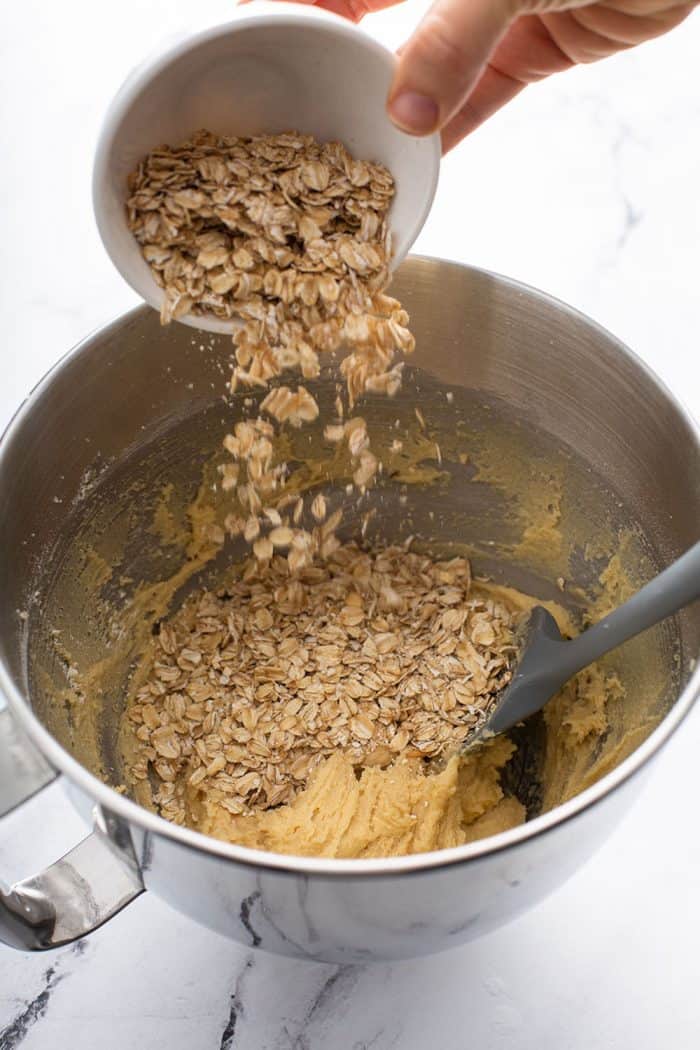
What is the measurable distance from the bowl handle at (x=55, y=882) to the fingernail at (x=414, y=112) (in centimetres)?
59

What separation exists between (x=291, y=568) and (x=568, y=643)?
0.41 meters

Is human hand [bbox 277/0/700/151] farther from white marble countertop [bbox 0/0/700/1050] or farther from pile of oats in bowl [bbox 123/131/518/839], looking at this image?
white marble countertop [bbox 0/0/700/1050]

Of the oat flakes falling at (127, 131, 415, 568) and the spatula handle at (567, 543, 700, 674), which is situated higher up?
the oat flakes falling at (127, 131, 415, 568)

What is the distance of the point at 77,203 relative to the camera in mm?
1667

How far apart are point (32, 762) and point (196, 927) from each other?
0.35 metres

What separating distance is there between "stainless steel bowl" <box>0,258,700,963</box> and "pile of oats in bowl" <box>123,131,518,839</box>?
66 mm

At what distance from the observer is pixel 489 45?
85 cm

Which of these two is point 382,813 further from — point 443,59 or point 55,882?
point 443,59

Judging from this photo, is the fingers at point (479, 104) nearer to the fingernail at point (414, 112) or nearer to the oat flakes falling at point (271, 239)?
the oat flakes falling at point (271, 239)

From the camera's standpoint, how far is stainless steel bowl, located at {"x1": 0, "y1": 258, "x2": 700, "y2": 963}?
0.75m

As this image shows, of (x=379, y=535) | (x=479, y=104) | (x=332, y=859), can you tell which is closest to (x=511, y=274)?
(x=479, y=104)

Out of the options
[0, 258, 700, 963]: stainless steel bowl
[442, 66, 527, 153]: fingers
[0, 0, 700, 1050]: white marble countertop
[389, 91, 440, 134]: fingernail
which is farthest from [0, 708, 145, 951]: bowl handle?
[442, 66, 527, 153]: fingers

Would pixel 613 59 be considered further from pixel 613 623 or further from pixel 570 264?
pixel 613 623

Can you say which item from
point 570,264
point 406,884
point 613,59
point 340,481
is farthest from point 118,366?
point 613,59
